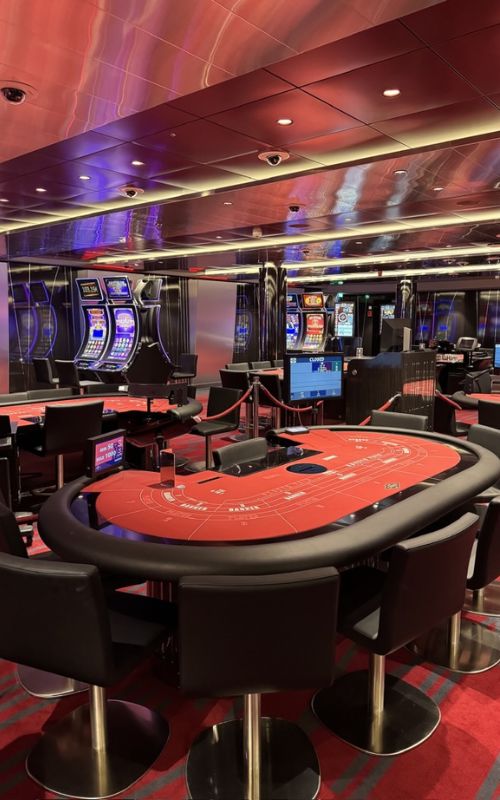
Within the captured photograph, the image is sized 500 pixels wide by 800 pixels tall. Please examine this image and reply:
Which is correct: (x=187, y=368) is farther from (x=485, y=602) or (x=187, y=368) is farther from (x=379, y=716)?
(x=379, y=716)

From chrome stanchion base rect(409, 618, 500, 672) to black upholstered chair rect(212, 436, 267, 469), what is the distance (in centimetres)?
119

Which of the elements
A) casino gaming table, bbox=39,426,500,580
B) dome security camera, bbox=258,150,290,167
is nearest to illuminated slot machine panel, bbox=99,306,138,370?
dome security camera, bbox=258,150,290,167

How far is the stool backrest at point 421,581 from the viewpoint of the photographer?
1.71m

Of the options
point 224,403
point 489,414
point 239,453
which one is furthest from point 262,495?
point 224,403

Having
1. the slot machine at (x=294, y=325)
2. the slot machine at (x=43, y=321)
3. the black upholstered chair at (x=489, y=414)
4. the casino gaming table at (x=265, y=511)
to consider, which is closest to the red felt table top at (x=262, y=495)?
the casino gaming table at (x=265, y=511)

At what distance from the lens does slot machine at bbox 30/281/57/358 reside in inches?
457

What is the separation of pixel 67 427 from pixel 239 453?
79.8 inches

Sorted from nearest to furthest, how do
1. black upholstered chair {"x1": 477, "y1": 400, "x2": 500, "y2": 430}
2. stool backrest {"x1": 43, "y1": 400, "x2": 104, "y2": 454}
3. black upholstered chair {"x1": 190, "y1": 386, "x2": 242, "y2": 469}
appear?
stool backrest {"x1": 43, "y1": 400, "x2": 104, "y2": 454} < black upholstered chair {"x1": 477, "y1": 400, "x2": 500, "y2": 430} < black upholstered chair {"x1": 190, "y1": 386, "x2": 242, "y2": 469}

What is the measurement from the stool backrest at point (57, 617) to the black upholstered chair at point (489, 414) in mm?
4205

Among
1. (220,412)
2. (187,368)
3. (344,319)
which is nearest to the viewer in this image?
(220,412)

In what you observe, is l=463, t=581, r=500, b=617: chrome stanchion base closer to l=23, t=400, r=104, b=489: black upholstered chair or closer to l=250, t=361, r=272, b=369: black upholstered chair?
l=23, t=400, r=104, b=489: black upholstered chair

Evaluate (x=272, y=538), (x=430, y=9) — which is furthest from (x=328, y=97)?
(x=272, y=538)

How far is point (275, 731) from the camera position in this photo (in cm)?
209

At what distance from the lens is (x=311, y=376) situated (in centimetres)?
505
